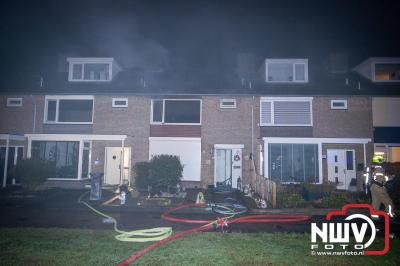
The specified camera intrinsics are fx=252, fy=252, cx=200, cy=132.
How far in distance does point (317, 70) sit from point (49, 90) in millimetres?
18487

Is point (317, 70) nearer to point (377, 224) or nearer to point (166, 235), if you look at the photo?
point (377, 224)

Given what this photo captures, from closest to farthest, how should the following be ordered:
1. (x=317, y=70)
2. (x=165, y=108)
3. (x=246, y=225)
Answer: (x=246, y=225) → (x=165, y=108) → (x=317, y=70)

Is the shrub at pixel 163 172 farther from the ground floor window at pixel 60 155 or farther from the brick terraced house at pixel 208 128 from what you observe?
the ground floor window at pixel 60 155

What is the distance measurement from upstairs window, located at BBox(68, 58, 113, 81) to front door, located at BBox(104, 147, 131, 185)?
526 centimetres

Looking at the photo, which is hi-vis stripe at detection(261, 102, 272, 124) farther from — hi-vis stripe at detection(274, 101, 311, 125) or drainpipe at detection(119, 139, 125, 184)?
drainpipe at detection(119, 139, 125, 184)

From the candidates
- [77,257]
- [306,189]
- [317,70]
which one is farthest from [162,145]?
[317,70]

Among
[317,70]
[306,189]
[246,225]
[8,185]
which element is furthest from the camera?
[317,70]

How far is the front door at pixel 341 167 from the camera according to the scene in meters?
15.0

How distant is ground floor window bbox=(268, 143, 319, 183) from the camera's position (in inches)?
597

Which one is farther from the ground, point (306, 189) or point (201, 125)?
point (201, 125)

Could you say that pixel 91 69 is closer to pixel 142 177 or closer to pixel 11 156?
pixel 11 156

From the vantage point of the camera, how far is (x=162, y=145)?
632 inches

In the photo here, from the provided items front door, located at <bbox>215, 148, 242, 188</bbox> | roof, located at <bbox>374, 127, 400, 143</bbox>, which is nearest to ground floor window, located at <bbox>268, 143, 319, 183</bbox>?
front door, located at <bbox>215, 148, 242, 188</bbox>

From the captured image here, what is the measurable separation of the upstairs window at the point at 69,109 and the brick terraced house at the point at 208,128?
0.06 meters
